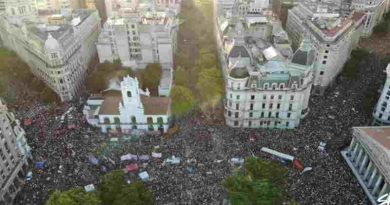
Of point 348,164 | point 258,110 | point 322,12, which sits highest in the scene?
point 322,12

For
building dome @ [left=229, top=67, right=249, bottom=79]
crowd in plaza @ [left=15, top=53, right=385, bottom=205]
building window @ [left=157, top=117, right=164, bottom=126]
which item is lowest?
crowd in plaza @ [left=15, top=53, right=385, bottom=205]

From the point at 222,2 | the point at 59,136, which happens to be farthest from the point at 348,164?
the point at 222,2

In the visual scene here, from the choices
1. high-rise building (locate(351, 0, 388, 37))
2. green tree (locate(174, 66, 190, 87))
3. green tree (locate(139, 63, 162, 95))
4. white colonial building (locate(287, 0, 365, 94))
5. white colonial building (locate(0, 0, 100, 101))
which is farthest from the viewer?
high-rise building (locate(351, 0, 388, 37))

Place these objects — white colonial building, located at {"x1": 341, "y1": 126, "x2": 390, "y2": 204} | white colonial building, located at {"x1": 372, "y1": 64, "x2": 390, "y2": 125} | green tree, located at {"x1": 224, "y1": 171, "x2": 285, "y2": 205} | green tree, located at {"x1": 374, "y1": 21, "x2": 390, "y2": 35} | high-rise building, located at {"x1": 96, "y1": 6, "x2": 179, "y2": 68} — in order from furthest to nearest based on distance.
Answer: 1. green tree, located at {"x1": 374, "y1": 21, "x2": 390, "y2": 35}
2. high-rise building, located at {"x1": 96, "y1": 6, "x2": 179, "y2": 68}
3. white colonial building, located at {"x1": 372, "y1": 64, "x2": 390, "y2": 125}
4. white colonial building, located at {"x1": 341, "y1": 126, "x2": 390, "y2": 204}
5. green tree, located at {"x1": 224, "y1": 171, "x2": 285, "y2": 205}

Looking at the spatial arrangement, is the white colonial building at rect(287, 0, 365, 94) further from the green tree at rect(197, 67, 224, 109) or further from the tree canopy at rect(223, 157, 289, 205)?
the tree canopy at rect(223, 157, 289, 205)

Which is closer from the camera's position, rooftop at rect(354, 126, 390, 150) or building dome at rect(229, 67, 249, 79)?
rooftop at rect(354, 126, 390, 150)

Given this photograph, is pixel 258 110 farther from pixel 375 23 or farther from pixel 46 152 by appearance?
pixel 375 23

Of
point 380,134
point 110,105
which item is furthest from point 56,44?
point 380,134

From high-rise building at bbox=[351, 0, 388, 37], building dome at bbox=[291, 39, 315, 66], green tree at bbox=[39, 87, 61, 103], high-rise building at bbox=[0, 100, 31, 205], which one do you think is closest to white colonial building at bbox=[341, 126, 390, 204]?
building dome at bbox=[291, 39, 315, 66]

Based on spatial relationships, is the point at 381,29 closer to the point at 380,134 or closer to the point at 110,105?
the point at 380,134
